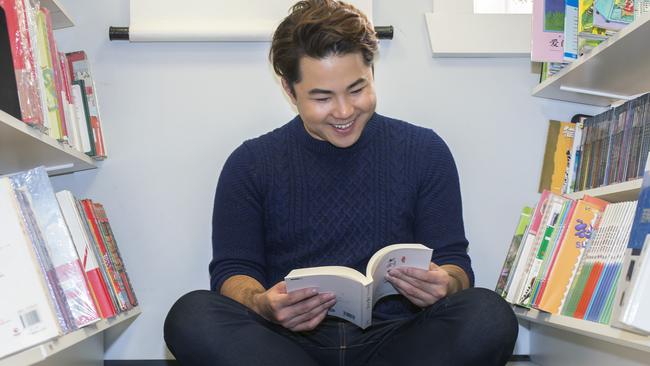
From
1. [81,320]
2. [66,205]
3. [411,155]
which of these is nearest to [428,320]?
[411,155]

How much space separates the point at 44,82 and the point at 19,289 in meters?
0.50

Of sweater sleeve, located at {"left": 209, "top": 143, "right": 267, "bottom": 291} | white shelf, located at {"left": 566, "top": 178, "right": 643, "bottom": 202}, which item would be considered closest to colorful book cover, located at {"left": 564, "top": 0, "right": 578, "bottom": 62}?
white shelf, located at {"left": 566, "top": 178, "right": 643, "bottom": 202}

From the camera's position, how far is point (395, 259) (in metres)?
1.07

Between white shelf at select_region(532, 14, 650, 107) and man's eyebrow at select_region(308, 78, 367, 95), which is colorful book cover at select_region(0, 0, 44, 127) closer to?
man's eyebrow at select_region(308, 78, 367, 95)

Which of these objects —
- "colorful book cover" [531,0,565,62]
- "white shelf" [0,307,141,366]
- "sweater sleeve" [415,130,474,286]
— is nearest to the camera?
"white shelf" [0,307,141,366]

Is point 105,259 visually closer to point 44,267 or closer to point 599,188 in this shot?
point 44,267

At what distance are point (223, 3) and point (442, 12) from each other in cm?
56

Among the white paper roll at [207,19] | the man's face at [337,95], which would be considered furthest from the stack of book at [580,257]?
the white paper roll at [207,19]

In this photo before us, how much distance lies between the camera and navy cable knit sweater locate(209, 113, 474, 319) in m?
1.34

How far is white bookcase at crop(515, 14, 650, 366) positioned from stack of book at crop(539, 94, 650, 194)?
4cm

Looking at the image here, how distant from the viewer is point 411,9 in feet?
5.68

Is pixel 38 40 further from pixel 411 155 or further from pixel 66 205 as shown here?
pixel 411 155

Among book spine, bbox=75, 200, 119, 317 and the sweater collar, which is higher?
the sweater collar

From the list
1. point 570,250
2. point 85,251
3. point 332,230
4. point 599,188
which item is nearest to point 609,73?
point 599,188
